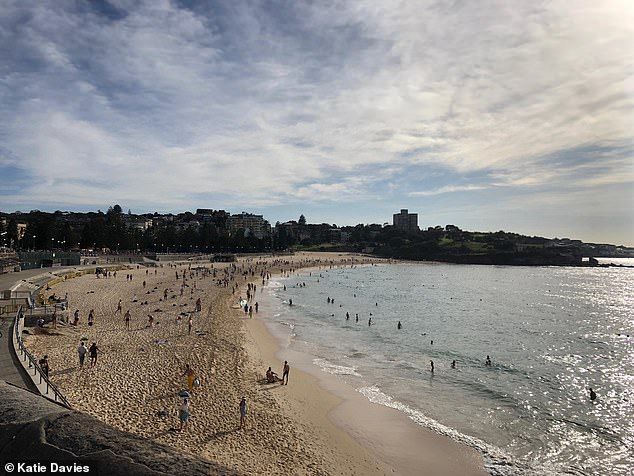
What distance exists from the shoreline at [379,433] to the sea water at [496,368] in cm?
56

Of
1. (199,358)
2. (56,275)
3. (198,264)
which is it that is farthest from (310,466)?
(198,264)

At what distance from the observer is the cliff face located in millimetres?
2064

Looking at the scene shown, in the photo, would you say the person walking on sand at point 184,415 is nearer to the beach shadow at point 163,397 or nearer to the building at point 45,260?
the beach shadow at point 163,397

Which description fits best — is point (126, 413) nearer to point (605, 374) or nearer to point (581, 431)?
point (581, 431)

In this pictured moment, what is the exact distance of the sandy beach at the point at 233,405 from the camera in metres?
12.7

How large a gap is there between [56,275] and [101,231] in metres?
51.7

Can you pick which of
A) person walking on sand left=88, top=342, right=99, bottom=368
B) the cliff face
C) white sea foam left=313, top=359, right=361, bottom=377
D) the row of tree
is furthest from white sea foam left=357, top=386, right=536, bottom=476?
the row of tree

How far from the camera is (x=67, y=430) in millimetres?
2332

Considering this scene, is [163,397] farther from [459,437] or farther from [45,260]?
[45,260]

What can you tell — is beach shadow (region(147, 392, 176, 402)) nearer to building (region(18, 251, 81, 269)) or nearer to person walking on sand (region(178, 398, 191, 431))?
person walking on sand (region(178, 398, 191, 431))

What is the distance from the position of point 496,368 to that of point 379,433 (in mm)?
11890

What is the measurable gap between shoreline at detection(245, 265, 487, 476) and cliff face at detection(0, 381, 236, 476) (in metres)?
11.7

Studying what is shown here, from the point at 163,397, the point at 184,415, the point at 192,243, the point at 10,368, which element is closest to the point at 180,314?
the point at 163,397

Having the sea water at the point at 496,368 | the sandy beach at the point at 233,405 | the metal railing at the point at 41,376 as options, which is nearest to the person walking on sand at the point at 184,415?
the sandy beach at the point at 233,405
